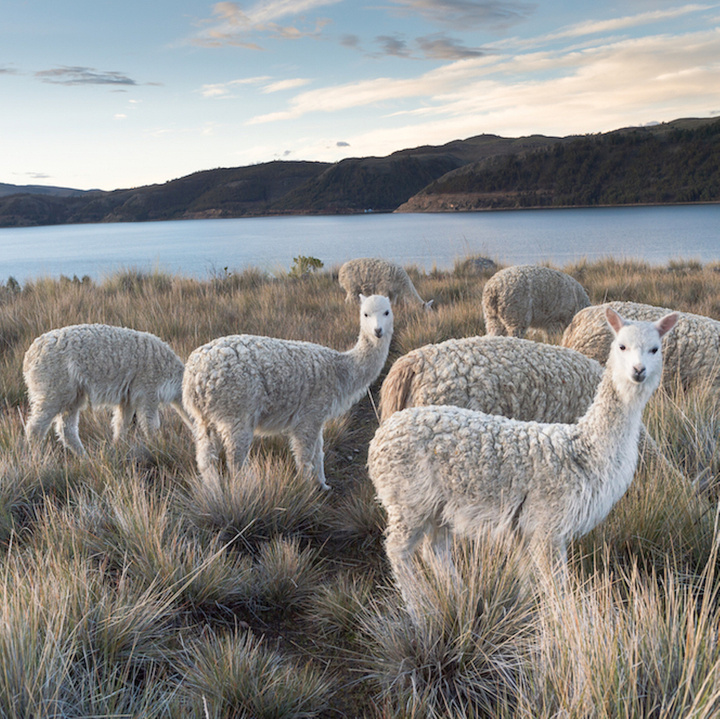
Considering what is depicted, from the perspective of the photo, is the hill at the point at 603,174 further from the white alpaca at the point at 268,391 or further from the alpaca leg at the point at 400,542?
the alpaca leg at the point at 400,542

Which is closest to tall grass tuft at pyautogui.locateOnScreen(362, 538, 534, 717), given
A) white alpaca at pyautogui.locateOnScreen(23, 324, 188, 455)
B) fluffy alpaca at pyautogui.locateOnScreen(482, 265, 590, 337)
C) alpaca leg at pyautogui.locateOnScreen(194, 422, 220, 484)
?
alpaca leg at pyautogui.locateOnScreen(194, 422, 220, 484)

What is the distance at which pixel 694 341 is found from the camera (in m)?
5.18

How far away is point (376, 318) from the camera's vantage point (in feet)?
16.4

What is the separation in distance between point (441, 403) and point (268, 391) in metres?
1.41

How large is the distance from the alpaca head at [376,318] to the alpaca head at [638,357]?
8.14 ft

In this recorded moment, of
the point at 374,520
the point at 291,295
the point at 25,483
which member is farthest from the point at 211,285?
the point at 374,520

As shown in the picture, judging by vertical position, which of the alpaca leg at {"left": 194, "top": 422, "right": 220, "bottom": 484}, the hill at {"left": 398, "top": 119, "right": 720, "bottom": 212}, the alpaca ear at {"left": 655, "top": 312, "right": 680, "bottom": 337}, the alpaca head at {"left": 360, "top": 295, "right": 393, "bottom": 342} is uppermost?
the hill at {"left": 398, "top": 119, "right": 720, "bottom": 212}

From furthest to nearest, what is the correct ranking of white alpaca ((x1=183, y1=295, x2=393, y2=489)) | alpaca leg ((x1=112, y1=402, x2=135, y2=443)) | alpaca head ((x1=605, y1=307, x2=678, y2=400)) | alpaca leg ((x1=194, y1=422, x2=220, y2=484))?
alpaca leg ((x1=112, y1=402, x2=135, y2=443)) < alpaca leg ((x1=194, y1=422, x2=220, y2=484)) < white alpaca ((x1=183, y1=295, x2=393, y2=489)) < alpaca head ((x1=605, y1=307, x2=678, y2=400))

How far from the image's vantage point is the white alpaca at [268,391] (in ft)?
13.9

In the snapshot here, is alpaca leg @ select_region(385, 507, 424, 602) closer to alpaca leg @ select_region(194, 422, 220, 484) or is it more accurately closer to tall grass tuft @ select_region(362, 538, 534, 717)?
tall grass tuft @ select_region(362, 538, 534, 717)

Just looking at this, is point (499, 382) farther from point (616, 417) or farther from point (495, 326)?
point (495, 326)

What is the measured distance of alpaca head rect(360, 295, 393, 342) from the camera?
4.98 metres

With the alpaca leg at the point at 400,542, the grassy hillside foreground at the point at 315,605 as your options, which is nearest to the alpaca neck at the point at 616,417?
the grassy hillside foreground at the point at 315,605

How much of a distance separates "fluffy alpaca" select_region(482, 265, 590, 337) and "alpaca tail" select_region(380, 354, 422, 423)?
159 inches
